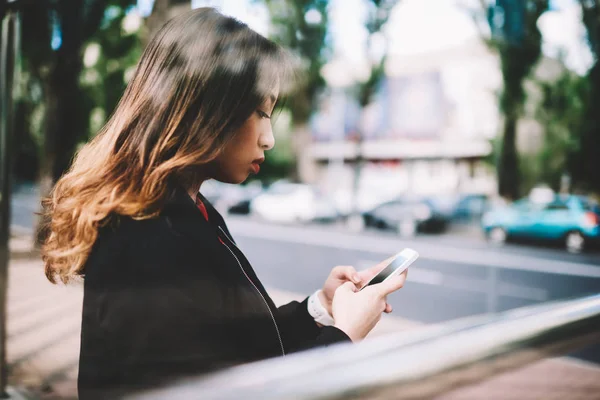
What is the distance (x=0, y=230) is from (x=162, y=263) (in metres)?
2.12

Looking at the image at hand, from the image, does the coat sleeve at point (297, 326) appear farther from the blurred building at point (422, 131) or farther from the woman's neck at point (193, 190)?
the blurred building at point (422, 131)

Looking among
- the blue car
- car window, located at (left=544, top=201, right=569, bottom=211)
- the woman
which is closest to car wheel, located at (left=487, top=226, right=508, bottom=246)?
the blue car

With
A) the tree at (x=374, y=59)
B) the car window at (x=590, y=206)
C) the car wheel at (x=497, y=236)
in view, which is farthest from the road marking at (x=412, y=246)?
the tree at (x=374, y=59)

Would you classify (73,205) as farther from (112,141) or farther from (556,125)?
(556,125)

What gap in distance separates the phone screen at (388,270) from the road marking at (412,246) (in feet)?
31.3

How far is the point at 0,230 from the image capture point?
8.62 feet

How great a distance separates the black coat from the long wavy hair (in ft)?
0.14

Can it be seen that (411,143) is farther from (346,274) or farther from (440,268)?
(346,274)

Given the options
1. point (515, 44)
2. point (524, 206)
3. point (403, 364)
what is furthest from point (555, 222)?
point (403, 364)

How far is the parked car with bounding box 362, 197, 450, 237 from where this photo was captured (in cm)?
1606

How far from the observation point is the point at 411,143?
29.0 metres

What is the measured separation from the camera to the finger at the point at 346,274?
1.31m

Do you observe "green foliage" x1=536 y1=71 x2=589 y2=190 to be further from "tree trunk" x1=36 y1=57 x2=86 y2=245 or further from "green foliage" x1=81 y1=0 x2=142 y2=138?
"tree trunk" x1=36 y1=57 x2=86 y2=245

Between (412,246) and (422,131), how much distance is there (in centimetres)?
1578
